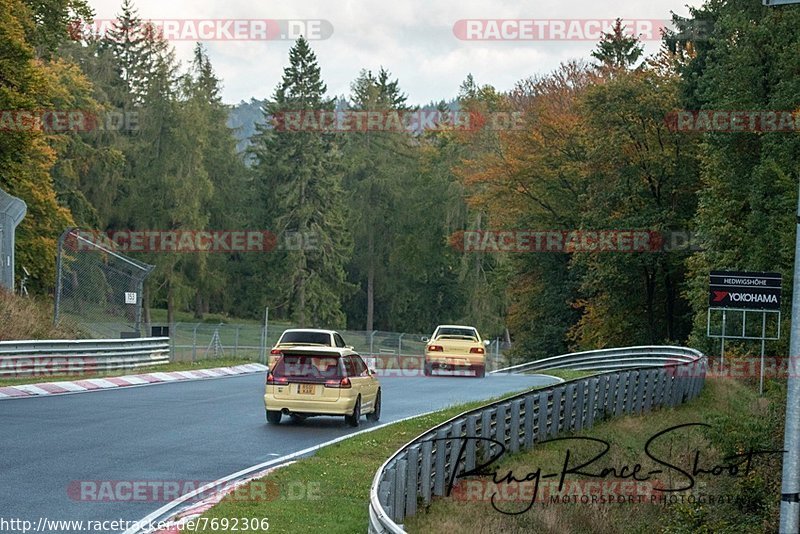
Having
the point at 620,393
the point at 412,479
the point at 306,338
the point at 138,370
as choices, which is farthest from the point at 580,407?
the point at 138,370

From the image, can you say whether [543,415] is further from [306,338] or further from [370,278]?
[370,278]

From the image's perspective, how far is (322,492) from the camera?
562 inches

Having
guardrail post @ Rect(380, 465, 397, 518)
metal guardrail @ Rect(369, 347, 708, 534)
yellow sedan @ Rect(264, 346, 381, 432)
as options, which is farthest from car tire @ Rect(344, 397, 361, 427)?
guardrail post @ Rect(380, 465, 397, 518)

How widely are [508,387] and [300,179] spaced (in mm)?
61772

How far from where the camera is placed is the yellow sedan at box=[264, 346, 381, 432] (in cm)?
2189

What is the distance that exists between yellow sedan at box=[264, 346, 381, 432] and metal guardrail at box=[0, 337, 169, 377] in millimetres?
Answer: 9128

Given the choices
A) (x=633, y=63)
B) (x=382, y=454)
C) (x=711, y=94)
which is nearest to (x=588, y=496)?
(x=382, y=454)

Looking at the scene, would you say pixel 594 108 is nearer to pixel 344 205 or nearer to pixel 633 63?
pixel 633 63

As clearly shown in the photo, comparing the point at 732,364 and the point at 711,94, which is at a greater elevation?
the point at 711,94

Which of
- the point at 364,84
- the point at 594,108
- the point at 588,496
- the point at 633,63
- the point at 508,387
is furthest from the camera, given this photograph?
the point at 364,84

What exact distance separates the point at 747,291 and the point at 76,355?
56.7ft

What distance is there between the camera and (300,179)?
3703 inches

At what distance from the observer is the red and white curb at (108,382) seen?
2586cm

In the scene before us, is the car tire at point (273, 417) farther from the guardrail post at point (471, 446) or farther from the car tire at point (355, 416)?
the guardrail post at point (471, 446)
